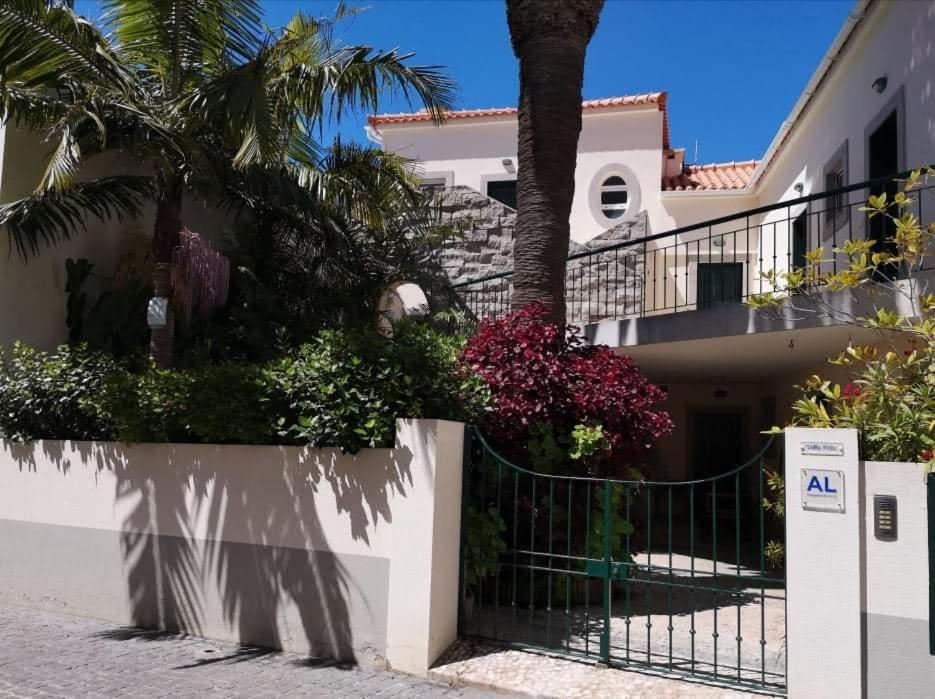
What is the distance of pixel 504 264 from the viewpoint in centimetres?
1287

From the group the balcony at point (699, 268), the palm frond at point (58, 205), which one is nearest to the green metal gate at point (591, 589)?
the balcony at point (699, 268)

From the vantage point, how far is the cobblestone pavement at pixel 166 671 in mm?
5492

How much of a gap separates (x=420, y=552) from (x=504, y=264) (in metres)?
7.63

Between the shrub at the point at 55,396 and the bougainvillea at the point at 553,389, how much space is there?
13.0 ft

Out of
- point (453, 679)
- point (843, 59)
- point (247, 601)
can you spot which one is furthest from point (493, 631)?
point (843, 59)

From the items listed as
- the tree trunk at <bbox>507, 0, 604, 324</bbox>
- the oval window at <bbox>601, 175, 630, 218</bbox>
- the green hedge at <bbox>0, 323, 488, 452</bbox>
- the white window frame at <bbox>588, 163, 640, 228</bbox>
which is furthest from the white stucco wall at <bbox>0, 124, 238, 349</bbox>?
the oval window at <bbox>601, 175, 630, 218</bbox>

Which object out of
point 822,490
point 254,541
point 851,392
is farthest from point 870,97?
point 254,541

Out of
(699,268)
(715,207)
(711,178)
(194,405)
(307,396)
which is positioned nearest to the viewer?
(307,396)

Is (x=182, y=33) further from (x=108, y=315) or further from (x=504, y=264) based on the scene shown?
(x=504, y=264)

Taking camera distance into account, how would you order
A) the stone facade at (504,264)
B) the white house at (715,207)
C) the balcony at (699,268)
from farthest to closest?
the stone facade at (504,264) < the white house at (715,207) < the balcony at (699,268)

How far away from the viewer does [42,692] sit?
18.1 ft

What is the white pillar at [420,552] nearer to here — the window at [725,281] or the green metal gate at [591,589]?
the green metal gate at [591,589]

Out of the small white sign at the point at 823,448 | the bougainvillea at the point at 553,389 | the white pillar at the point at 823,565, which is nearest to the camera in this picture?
the white pillar at the point at 823,565

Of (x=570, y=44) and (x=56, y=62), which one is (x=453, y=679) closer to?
(x=570, y=44)
